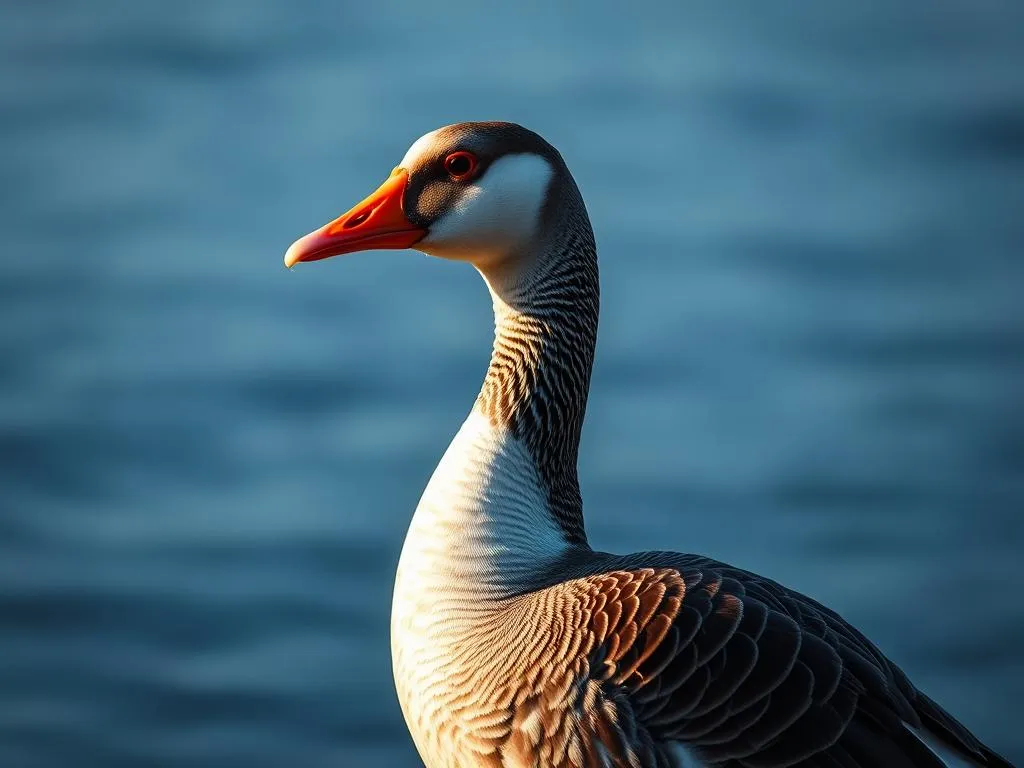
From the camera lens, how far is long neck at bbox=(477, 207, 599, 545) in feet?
15.2

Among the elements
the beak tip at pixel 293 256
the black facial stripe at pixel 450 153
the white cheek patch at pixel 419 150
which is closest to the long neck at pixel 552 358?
the black facial stripe at pixel 450 153

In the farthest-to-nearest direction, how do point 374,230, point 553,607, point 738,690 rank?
point 374,230 → point 553,607 → point 738,690

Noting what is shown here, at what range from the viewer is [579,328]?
4.72 meters

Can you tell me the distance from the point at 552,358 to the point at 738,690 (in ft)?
4.03

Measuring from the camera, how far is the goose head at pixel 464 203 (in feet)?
15.1

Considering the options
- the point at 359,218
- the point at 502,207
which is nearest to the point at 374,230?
the point at 359,218

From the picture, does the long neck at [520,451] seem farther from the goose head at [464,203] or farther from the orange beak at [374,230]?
the orange beak at [374,230]

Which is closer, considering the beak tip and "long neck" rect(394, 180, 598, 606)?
"long neck" rect(394, 180, 598, 606)

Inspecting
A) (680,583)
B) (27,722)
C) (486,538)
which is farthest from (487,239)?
(27,722)

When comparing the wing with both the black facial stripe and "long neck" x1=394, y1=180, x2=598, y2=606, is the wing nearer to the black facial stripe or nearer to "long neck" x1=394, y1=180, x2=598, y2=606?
"long neck" x1=394, y1=180, x2=598, y2=606

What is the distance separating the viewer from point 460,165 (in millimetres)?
4648

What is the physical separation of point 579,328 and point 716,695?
4.17 ft

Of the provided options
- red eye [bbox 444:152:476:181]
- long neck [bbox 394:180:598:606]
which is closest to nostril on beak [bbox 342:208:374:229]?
red eye [bbox 444:152:476:181]

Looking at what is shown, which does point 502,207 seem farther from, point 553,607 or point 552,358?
point 553,607
